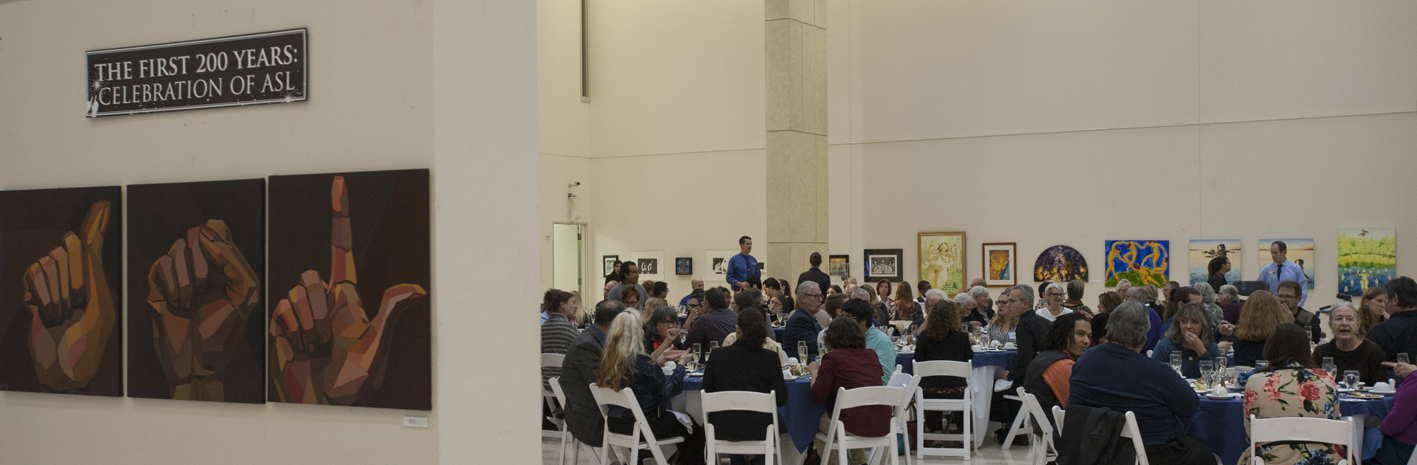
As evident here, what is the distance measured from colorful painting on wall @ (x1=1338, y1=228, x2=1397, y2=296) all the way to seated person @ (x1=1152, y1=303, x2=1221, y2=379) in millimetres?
7589

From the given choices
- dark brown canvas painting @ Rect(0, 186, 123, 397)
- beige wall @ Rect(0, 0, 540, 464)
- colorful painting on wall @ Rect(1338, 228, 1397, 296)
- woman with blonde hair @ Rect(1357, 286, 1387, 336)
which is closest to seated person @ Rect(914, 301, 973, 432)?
woman with blonde hair @ Rect(1357, 286, 1387, 336)

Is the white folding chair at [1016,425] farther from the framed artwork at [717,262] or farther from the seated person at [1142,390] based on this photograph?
the framed artwork at [717,262]

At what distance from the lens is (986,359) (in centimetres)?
868

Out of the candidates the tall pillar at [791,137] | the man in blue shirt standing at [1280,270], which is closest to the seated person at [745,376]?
the tall pillar at [791,137]

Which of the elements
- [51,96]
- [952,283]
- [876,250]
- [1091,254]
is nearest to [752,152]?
[876,250]

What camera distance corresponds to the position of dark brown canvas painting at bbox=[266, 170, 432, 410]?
3.88 meters

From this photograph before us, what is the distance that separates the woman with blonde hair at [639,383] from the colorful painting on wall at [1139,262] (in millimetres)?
9457

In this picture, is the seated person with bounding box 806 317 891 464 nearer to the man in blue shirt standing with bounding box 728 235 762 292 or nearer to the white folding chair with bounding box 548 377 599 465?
the white folding chair with bounding box 548 377 599 465

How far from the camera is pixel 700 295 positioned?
35.6ft

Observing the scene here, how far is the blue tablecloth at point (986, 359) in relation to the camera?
862 cm

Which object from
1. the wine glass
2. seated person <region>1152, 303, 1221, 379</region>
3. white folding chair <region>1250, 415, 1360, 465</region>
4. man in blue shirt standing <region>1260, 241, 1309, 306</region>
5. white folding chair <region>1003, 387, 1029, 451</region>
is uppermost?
man in blue shirt standing <region>1260, 241, 1309, 306</region>

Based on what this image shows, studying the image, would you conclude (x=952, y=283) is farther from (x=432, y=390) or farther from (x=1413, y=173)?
(x=432, y=390)

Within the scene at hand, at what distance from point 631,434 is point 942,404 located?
8.42 ft

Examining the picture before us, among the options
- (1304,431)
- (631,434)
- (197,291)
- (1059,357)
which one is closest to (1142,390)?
(1304,431)
